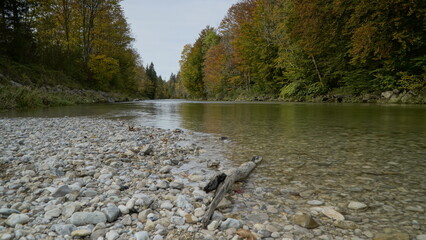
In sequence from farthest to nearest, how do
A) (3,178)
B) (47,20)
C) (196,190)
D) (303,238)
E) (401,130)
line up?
(47,20) → (401,130) → (3,178) → (196,190) → (303,238)

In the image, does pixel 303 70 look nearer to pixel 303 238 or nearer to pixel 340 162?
pixel 340 162

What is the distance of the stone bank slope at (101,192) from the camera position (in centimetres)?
165

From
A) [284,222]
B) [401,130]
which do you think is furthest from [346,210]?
[401,130]

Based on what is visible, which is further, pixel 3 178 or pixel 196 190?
pixel 3 178

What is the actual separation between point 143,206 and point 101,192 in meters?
0.55

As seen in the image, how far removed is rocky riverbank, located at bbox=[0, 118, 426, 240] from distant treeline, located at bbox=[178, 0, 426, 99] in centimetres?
1377

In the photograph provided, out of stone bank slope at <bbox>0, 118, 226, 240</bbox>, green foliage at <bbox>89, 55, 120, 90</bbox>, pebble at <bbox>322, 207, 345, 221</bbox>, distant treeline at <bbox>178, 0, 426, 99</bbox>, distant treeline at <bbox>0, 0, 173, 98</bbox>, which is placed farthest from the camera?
green foliage at <bbox>89, 55, 120, 90</bbox>

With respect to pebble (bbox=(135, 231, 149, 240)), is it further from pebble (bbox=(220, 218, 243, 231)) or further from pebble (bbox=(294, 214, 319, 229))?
pebble (bbox=(294, 214, 319, 229))

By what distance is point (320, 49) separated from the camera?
56.4 ft

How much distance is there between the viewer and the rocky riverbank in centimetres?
161

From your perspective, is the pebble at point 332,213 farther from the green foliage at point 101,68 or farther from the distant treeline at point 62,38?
the green foliage at point 101,68

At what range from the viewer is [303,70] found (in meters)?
20.2

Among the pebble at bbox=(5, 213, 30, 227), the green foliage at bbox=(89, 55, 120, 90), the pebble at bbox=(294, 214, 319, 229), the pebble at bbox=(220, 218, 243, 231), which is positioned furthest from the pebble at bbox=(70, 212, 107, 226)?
the green foliage at bbox=(89, 55, 120, 90)

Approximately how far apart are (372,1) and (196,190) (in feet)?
47.1
